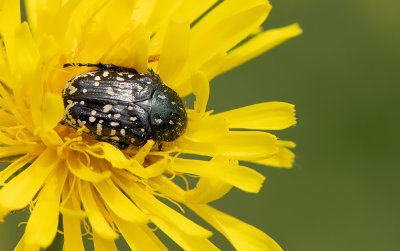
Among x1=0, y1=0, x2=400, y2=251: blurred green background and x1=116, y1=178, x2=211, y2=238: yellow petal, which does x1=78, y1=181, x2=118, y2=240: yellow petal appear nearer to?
x1=116, y1=178, x2=211, y2=238: yellow petal

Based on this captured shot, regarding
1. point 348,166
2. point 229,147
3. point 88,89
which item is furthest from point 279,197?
point 88,89

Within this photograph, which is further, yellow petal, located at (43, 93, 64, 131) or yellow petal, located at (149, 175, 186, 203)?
yellow petal, located at (149, 175, 186, 203)

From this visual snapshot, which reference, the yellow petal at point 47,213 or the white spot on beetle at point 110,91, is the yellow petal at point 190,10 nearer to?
the white spot on beetle at point 110,91

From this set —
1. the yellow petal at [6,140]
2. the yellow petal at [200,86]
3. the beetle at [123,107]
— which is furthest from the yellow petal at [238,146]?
the yellow petal at [6,140]

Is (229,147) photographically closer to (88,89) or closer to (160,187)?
(160,187)

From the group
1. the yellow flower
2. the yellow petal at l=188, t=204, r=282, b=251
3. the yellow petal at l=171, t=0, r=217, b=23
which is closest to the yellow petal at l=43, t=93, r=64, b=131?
the yellow flower

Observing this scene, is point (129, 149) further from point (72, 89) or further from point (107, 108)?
point (72, 89)
